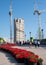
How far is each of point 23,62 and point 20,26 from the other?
112 metres

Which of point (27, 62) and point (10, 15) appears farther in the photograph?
point (10, 15)

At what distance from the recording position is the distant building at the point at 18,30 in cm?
12200

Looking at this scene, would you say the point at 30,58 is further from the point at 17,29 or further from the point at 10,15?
the point at 17,29

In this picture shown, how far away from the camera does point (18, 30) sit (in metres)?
125

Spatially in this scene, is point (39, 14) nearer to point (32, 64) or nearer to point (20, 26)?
point (20, 26)

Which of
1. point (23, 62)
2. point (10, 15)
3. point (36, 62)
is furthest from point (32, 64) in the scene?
point (10, 15)

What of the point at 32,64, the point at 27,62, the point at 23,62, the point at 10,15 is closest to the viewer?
the point at 32,64

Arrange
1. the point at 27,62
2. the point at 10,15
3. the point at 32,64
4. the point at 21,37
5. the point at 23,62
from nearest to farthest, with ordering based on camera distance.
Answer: the point at 32,64 < the point at 27,62 < the point at 23,62 < the point at 10,15 < the point at 21,37

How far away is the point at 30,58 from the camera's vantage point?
14.4m

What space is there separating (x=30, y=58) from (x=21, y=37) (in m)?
108

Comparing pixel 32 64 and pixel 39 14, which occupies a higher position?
pixel 39 14

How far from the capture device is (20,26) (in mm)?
128625

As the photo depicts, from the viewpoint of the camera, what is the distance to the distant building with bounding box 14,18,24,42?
400 feet

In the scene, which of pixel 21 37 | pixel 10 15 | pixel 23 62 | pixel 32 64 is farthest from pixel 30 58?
pixel 21 37
